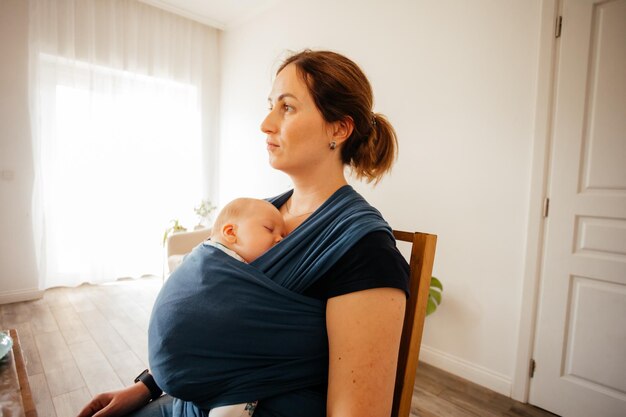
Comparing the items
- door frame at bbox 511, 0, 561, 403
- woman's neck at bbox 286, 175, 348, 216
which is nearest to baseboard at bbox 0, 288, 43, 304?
woman's neck at bbox 286, 175, 348, 216

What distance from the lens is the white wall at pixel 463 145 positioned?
1.92m

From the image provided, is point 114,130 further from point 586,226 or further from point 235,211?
point 586,226

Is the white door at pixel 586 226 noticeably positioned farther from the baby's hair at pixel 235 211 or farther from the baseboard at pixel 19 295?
the baseboard at pixel 19 295

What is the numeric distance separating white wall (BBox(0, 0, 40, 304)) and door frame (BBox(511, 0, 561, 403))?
4060 mm

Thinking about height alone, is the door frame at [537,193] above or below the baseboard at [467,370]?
above

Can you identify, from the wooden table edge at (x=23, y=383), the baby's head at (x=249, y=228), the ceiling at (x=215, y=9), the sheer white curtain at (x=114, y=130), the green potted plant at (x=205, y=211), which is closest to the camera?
the wooden table edge at (x=23, y=383)

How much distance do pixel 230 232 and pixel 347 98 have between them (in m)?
0.48

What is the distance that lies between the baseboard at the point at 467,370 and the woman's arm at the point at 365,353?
5.68 ft

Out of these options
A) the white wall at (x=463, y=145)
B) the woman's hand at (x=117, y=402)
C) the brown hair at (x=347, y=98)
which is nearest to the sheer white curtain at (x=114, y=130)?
the white wall at (x=463, y=145)

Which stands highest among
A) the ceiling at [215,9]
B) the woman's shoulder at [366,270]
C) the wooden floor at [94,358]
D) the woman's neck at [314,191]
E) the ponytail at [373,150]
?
the ceiling at [215,9]

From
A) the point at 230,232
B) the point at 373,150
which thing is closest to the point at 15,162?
the point at 230,232

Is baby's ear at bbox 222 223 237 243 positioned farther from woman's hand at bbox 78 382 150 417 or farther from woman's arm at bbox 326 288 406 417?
woman's hand at bbox 78 382 150 417

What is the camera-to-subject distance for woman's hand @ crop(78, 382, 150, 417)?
2.86ft

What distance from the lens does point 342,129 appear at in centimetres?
94
